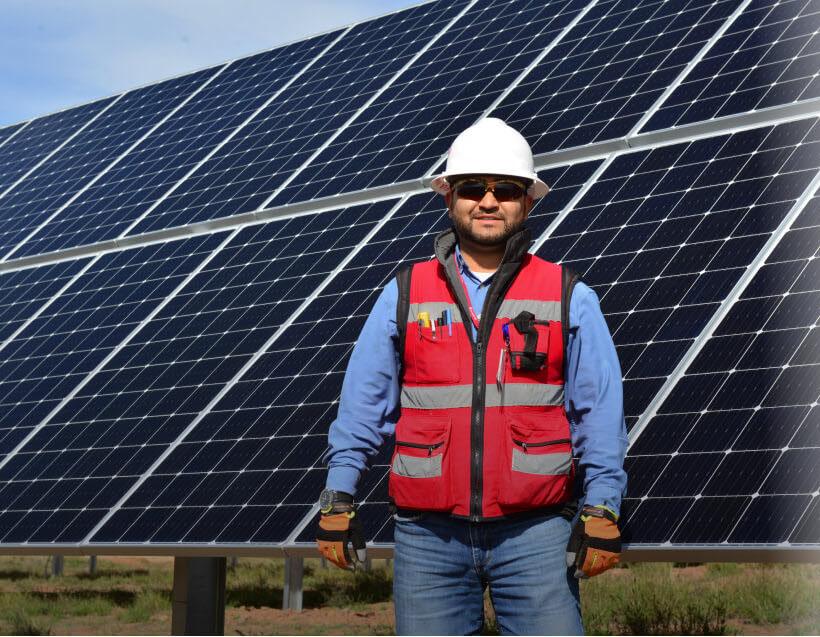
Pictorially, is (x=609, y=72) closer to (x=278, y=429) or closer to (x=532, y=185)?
(x=278, y=429)

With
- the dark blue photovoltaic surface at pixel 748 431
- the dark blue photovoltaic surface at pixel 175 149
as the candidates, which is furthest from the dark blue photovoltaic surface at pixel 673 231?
the dark blue photovoltaic surface at pixel 175 149

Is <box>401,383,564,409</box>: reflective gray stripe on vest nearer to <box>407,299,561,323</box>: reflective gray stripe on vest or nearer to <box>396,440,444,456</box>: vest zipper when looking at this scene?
<box>396,440,444,456</box>: vest zipper

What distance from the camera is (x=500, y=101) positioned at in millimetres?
14375

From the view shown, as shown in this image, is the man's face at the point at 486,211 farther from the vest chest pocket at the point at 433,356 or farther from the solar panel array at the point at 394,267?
the solar panel array at the point at 394,267

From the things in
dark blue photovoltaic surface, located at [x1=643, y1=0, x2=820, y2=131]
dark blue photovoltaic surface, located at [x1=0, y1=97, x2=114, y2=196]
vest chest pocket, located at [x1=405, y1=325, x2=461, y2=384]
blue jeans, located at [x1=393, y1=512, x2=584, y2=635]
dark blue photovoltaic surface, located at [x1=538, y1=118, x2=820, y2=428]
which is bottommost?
blue jeans, located at [x1=393, y1=512, x2=584, y2=635]

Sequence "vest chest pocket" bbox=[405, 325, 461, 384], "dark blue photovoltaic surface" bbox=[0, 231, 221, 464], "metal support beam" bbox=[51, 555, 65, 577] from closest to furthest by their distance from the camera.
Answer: "vest chest pocket" bbox=[405, 325, 461, 384], "dark blue photovoltaic surface" bbox=[0, 231, 221, 464], "metal support beam" bbox=[51, 555, 65, 577]

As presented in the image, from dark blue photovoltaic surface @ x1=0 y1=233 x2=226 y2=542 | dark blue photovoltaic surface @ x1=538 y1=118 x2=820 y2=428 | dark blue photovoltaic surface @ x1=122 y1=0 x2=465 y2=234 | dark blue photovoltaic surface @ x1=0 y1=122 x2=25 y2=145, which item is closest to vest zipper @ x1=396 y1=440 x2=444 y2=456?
dark blue photovoltaic surface @ x1=538 y1=118 x2=820 y2=428

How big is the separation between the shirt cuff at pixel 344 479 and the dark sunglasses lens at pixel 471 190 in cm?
135

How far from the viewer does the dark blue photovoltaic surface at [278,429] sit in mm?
9477

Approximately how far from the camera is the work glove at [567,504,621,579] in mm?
4930

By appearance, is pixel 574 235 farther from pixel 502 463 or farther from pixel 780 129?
pixel 502 463

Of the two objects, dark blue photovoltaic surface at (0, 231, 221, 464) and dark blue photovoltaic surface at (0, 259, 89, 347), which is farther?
dark blue photovoltaic surface at (0, 259, 89, 347)

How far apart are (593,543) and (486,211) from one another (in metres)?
1.56

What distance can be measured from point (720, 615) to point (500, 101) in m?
11.2
